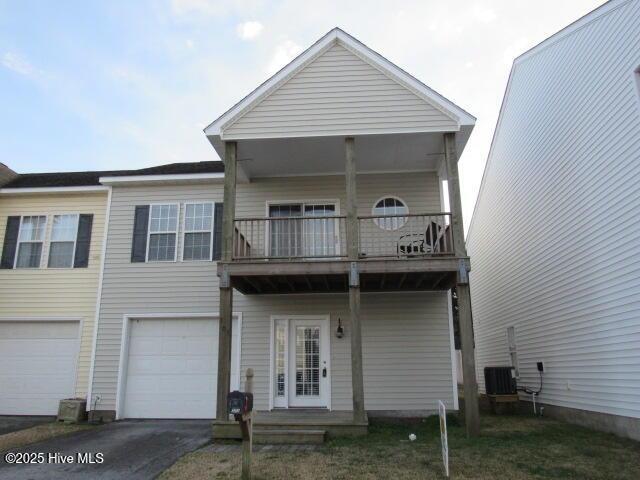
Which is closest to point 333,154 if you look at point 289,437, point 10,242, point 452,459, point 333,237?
point 333,237

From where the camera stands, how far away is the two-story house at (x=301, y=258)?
8422 mm

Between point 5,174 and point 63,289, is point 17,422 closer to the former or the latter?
point 63,289

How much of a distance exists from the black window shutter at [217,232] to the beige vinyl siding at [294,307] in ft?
0.82

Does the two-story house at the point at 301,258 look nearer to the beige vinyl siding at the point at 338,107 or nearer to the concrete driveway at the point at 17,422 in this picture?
the beige vinyl siding at the point at 338,107

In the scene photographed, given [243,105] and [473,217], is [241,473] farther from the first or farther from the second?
[473,217]

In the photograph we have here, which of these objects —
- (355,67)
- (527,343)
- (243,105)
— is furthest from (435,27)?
(527,343)

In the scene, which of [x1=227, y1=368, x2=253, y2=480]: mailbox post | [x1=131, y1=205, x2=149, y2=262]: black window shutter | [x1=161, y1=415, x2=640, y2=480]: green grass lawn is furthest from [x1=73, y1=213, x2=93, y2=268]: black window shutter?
[x1=227, y1=368, x2=253, y2=480]: mailbox post

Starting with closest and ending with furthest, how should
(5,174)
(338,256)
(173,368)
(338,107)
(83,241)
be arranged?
(338,256), (338,107), (173,368), (83,241), (5,174)

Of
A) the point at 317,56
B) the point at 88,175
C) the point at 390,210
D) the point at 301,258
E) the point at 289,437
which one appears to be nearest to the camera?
the point at 289,437

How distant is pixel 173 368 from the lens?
32.9 feet

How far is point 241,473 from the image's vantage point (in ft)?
17.9

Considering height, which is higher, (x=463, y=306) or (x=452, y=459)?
(x=463, y=306)

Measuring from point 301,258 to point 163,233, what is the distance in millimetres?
3626

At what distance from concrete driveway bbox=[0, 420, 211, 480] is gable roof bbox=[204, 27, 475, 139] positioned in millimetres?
5719
